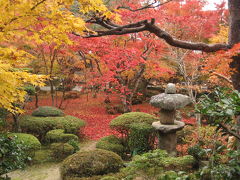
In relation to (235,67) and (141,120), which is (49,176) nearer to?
(141,120)

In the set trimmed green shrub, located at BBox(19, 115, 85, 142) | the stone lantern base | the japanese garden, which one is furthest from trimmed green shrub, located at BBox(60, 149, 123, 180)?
trimmed green shrub, located at BBox(19, 115, 85, 142)

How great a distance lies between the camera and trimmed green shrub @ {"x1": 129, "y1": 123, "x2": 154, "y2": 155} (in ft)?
24.7

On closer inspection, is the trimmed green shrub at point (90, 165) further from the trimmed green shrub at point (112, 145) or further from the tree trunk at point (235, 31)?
the tree trunk at point (235, 31)

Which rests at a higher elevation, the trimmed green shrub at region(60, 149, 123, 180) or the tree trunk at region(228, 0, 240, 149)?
the tree trunk at region(228, 0, 240, 149)

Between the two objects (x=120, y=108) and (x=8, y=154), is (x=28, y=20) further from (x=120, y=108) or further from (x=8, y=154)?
(x=120, y=108)

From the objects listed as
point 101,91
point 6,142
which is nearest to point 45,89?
point 101,91

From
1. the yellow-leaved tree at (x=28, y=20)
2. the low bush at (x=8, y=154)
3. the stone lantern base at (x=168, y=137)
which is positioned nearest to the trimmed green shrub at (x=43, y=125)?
the stone lantern base at (x=168, y=137)

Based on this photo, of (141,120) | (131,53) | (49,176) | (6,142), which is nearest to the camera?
(6,142)

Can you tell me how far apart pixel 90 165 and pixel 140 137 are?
265 centimetres

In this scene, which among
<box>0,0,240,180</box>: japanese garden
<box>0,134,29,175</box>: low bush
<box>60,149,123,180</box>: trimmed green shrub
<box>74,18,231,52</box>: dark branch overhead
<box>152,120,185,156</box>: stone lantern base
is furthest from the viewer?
<box>152,120,185,156</box>: stone lantern base

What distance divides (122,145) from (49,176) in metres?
2.83

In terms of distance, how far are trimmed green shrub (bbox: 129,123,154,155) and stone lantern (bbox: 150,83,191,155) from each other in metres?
0.70

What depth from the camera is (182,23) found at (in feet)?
39.2

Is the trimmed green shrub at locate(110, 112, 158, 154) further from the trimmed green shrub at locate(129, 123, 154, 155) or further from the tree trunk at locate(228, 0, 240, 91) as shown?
the tree trunk at locate(228, 0, 240, 91)
